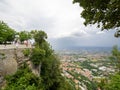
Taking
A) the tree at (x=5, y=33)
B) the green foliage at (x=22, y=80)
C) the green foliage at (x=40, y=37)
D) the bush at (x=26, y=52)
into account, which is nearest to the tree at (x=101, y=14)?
the green foliage at (x=22, y=80)

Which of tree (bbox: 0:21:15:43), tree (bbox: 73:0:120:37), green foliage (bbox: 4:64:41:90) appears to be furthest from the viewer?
tree (bbox: 0:21:15:43)

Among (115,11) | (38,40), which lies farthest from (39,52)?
(115,11)

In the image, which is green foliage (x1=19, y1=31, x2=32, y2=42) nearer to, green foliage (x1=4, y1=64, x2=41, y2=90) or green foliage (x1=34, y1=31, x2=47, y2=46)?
green foliage (x1=34, y1=31, x2=47, y2=46)

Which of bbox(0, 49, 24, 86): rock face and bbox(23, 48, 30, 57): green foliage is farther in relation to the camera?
bbox(23, 48, 30, 57): green foliage

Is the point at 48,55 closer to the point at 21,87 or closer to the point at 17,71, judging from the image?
the point at 17,71

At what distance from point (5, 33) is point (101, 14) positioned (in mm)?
16366

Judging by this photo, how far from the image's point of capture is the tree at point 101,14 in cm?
862

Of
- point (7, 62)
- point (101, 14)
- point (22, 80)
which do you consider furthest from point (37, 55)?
point (101, 14)

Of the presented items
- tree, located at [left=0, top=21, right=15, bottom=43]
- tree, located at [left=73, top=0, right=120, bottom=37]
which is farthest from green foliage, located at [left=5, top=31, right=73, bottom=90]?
tree, located at [left=73, top=0, right=120, bottom=37]

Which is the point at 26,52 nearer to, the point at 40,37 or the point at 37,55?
the point at 37,55

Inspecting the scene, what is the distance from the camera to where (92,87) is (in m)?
83.6

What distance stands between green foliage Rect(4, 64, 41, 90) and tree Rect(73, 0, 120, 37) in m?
8.31

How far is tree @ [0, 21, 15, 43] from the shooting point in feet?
73.8

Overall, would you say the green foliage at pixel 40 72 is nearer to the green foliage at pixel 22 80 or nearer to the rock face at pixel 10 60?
the green foliage at pixel 22 80
